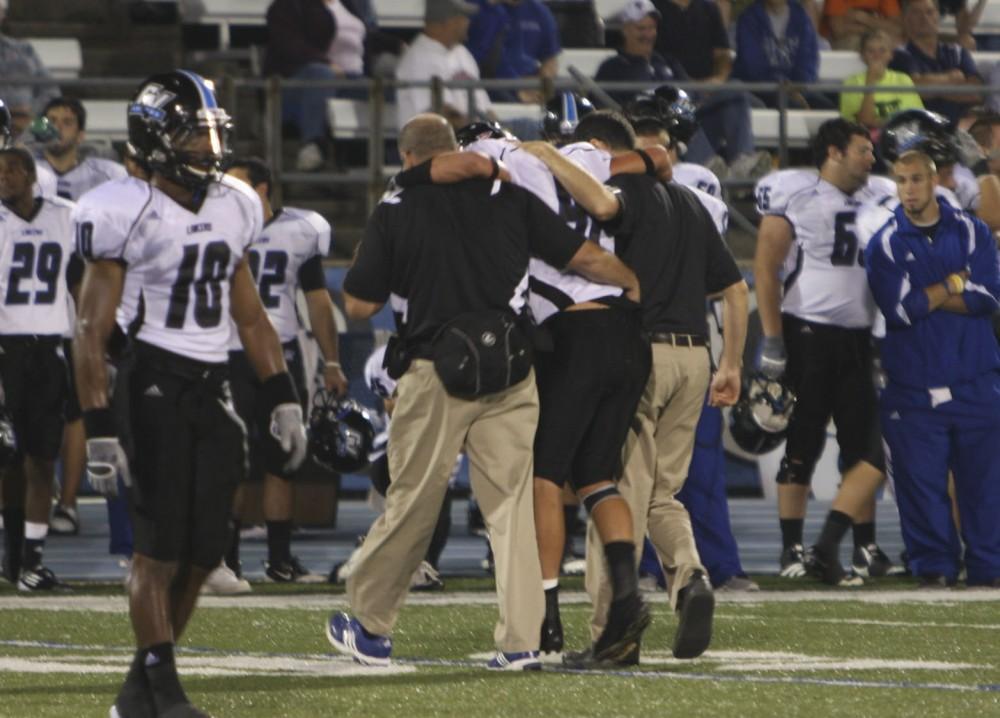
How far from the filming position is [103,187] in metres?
5.89

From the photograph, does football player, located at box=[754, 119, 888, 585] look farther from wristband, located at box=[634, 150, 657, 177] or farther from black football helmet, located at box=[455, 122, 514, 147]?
wristband, located at box=[634, 150, 657, 177]

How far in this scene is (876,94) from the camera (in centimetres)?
1416

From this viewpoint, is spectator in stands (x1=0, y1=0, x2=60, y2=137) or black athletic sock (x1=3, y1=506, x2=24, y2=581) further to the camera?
spectator in stands (x1=0, y1=0, x2=60, y2=137)

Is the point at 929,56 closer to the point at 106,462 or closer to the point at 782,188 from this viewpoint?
the point at 782,188

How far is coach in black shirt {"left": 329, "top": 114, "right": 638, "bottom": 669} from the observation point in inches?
259

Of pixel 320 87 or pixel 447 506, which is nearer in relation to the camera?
pixel 447 506

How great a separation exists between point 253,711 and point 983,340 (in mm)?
4293

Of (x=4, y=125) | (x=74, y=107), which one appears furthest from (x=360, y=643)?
(x=74, y=107)

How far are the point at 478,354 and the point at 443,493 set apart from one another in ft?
1.36

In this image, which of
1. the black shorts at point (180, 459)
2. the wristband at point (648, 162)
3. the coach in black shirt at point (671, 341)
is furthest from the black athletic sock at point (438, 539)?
the black shorts at point (180, 459)

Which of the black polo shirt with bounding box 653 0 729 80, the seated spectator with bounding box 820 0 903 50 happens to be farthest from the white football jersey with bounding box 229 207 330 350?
the seated spectator with bounding box 820 0 903 50

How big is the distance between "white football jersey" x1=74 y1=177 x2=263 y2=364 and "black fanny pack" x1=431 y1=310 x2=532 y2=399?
0.77 metres

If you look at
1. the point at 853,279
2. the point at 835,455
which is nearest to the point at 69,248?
the point at 853,279

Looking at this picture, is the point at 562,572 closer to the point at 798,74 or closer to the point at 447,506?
the point at 447,506
